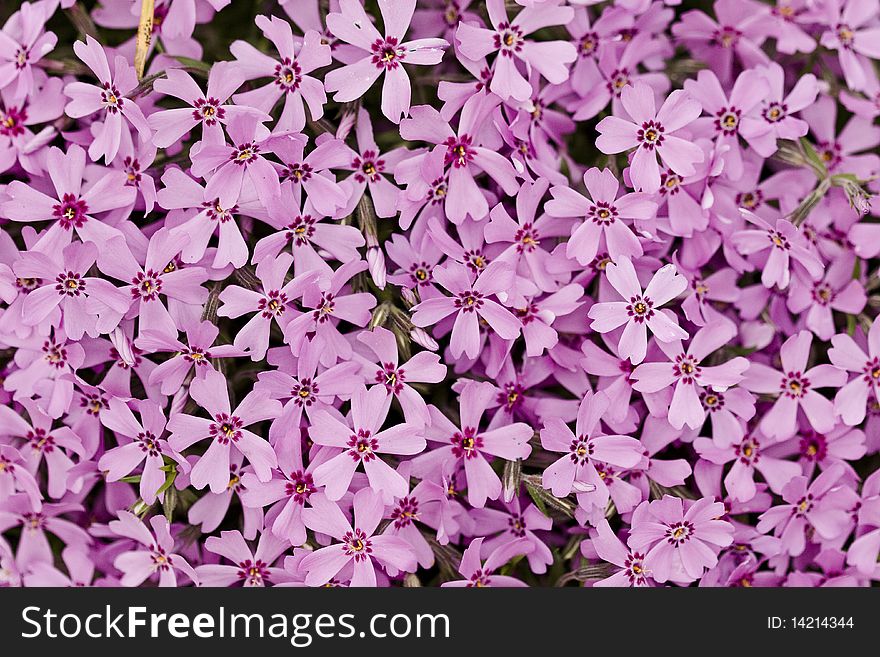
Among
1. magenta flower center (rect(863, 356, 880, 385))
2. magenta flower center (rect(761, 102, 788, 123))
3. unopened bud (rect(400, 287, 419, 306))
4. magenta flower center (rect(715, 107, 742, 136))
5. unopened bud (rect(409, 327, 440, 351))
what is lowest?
magenta flower center (rect(863, 356, 880, 385))

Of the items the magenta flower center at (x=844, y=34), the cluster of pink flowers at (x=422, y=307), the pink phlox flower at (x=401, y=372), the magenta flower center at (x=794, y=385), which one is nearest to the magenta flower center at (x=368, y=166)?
the cluster of pink flowers at (x=422, y=307)

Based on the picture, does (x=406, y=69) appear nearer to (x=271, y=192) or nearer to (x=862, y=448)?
(x=271, y=192)

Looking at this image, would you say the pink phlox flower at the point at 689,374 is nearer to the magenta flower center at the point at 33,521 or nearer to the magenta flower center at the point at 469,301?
the magenta flower center at the point at 469,301

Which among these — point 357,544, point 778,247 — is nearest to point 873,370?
point 778,247

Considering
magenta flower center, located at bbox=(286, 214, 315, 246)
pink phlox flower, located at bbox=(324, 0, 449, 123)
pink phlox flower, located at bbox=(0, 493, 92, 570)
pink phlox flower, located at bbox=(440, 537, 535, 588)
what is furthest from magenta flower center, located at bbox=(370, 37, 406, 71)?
pink phlox flower, located at bbox=(0, 493, 92, 570)

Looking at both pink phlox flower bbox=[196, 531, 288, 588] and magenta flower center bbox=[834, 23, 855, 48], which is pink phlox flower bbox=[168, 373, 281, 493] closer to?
pink phlox flower bbox=[196, 531, 288, 588]

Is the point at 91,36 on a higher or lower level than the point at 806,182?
higher

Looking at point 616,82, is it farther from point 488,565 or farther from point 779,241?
point 488,565
